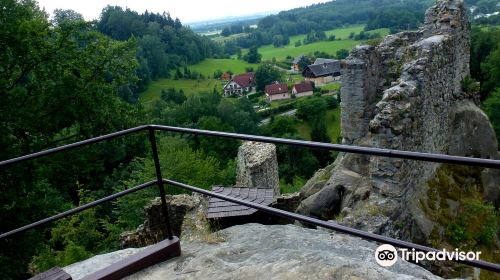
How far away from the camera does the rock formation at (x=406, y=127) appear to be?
7.32 metres

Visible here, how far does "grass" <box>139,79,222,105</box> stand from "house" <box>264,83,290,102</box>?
31.0 feet

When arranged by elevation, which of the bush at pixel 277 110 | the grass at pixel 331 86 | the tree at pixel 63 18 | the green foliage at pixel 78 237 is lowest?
the bush at pixel 277 110

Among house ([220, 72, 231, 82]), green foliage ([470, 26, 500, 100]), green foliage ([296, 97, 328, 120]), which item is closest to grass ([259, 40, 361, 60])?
house ([220, 72, 231, 82])

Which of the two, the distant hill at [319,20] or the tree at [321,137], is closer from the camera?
the tree at [321,137]

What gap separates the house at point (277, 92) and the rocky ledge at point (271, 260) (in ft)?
244

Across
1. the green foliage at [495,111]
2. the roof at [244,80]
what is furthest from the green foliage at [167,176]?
the roof at [244,80]

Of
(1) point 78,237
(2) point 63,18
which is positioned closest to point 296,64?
(2) point 63,18

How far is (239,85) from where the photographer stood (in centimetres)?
8450

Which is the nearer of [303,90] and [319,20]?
[303,90]

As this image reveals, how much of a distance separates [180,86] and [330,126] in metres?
33.1

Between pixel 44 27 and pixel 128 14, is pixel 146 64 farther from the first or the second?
pixel 44 27

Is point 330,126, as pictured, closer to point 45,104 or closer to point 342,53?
point 45,104

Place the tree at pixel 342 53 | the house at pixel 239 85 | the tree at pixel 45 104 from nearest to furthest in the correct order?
the tree at pixel 45 104 < the house at pixel 239 85 < the tree at pixel 342 53

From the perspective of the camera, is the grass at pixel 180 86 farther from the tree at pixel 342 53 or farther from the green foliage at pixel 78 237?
the green foliage at pixel 78 237
